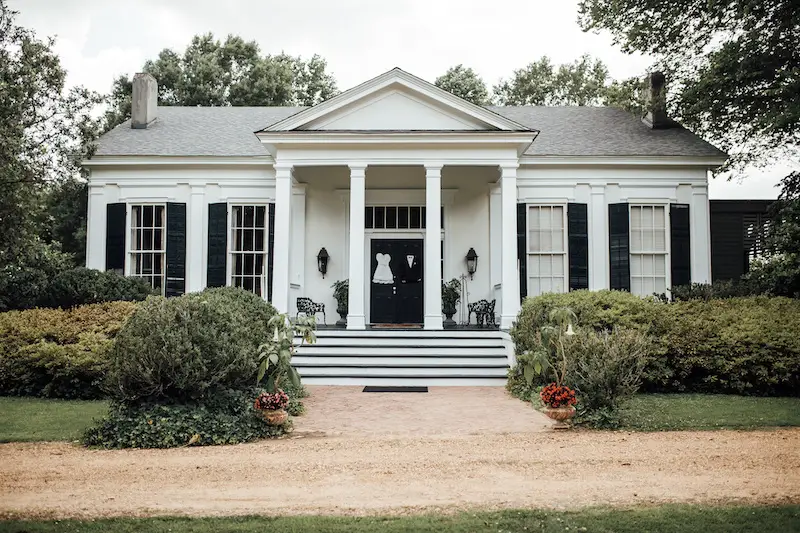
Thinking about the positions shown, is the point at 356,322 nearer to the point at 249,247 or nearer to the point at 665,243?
the point at 249,247

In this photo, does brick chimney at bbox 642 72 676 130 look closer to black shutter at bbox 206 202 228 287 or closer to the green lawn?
the green lawn

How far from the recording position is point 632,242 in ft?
53.6

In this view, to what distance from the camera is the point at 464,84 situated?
31.8m

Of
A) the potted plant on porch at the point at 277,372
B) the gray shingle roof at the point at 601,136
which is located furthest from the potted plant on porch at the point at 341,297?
the potted plant on porch at the point at 277,372

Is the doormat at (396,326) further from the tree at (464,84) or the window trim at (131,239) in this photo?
the tree at (464,84)

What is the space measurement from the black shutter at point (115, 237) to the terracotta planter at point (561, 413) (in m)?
11.7

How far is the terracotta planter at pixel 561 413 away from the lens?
8.48 metres

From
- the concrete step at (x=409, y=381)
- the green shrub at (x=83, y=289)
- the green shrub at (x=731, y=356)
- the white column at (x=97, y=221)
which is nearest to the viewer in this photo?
the green shrub at (x=731, y=356)

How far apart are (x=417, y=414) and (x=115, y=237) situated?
10.4 metres

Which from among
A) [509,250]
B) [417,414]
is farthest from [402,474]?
[509,250]

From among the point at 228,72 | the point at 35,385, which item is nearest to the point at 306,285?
the point at 35,385

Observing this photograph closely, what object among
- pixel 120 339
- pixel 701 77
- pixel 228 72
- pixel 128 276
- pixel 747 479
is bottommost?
pixel 747 479

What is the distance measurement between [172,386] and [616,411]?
5571 mm

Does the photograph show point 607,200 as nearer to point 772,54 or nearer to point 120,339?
point 772,54
